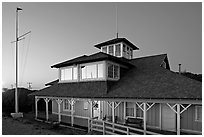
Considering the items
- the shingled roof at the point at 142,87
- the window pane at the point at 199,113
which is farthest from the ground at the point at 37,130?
the window pane at the point at 199,113

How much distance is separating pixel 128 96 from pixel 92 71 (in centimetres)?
519

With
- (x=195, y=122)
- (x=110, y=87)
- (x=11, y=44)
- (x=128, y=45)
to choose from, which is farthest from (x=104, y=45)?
(x=195, y=122)

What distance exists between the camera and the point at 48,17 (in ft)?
62.9

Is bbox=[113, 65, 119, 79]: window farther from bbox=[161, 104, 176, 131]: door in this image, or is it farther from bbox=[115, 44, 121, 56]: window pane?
bbox=[161, 104, 176, 131]: door

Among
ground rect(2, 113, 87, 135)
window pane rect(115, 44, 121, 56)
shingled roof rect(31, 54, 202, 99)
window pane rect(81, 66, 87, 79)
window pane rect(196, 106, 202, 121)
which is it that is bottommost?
ground rect(2, 113, 87, 135)

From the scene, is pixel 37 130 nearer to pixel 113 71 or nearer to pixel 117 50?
pixel 113 71

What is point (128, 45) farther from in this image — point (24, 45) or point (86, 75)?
point (24, 45)

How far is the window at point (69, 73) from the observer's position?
55.8 ft

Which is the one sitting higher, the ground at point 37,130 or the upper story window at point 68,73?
the upper story window at point 68,73

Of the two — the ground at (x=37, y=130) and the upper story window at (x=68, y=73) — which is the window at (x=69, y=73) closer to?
the upper story window at (x=68, y=73)

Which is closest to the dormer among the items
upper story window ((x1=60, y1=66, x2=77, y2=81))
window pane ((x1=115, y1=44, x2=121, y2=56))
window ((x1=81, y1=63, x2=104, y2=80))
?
window pane ((x1=115, y1=44, x2=121, y2=56))

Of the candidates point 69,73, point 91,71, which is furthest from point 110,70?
point 69,73

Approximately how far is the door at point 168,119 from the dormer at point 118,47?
9572 millimetres

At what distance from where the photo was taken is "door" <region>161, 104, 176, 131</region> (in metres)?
12.2
